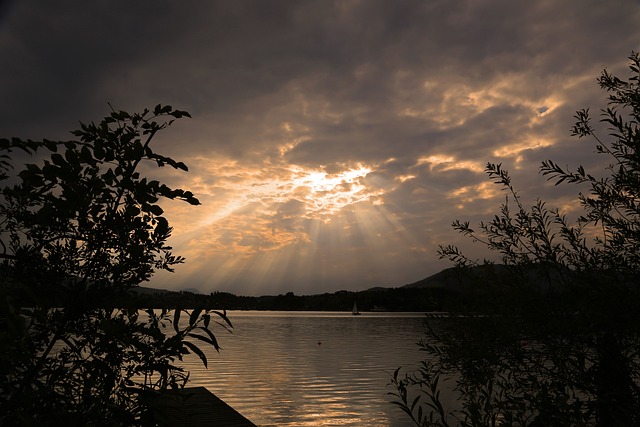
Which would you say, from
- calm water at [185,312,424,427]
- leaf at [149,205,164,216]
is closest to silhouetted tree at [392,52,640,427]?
leaf at [149,205,164,216]

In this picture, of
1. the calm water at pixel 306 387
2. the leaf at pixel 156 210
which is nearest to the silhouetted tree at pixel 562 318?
the leaf at pixel 156 210

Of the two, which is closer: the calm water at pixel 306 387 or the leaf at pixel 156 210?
the leaf at pixel 156 210

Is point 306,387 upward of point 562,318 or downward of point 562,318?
downward

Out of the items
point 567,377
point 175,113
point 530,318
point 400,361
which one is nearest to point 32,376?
point 175,113

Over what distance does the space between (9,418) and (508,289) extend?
489 cm

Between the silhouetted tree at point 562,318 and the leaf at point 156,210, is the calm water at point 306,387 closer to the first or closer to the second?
the silhouetted tree at point 562,318

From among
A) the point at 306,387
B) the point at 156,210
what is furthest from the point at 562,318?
the point at 306,387

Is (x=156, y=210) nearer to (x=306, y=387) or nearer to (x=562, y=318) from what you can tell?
(x=562, y=318)

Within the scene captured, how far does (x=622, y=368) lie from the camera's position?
13.6 feet

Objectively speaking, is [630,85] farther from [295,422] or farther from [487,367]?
[295,422]

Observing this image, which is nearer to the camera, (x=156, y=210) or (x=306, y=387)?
(x=156, y=210)

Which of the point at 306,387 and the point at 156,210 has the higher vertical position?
the point at 156,210

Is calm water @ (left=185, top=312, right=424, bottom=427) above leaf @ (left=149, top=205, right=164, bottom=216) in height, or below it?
below

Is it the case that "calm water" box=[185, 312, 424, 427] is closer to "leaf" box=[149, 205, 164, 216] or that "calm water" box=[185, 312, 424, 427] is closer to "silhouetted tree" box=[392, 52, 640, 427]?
"silhouetted tree" box=[392, 52, 640, 427]
